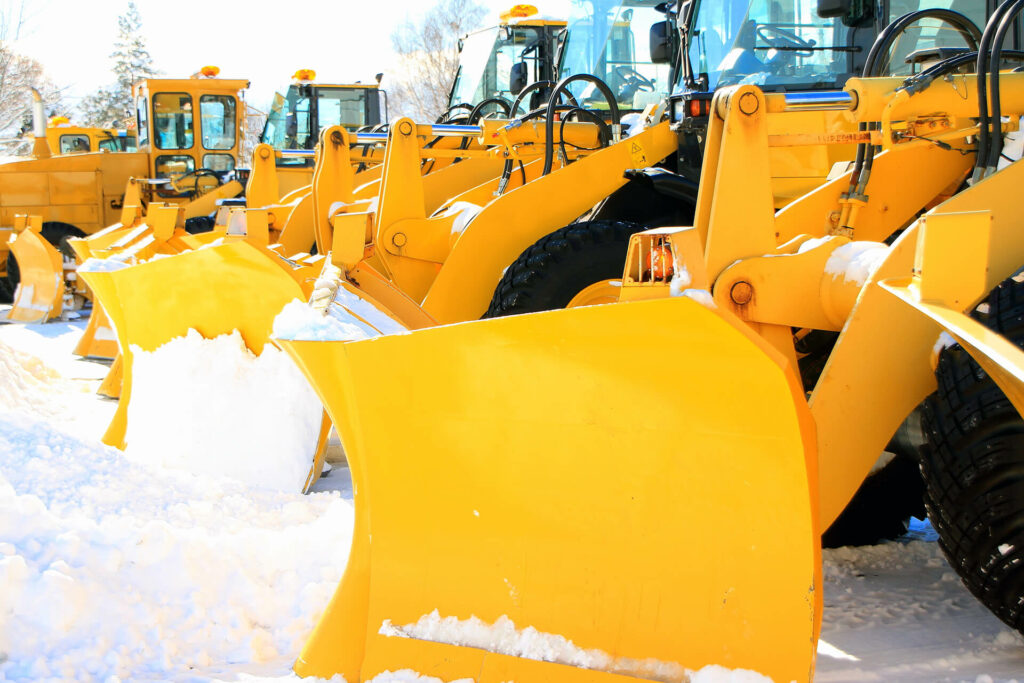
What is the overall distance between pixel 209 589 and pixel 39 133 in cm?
1266

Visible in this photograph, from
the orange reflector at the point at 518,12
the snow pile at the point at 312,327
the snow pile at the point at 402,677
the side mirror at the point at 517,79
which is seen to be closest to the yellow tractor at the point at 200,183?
the side mirror at the point at 517,79

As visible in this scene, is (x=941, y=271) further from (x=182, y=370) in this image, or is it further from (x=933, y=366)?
(x=182, y=370)

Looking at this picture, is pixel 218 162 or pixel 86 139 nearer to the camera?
pixel 218 162

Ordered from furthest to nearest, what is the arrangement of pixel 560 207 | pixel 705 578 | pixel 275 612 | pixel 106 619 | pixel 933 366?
1. pixel 560 207
2. pixel 275 612
3. pixel 106 619
4. pixel 933 366
5. pixel 705 578

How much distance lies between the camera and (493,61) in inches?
452

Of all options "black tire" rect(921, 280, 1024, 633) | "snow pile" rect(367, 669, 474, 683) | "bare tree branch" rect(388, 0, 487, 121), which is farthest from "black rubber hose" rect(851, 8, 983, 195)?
"bare tree branch" rect(388, 0, 487, 121)

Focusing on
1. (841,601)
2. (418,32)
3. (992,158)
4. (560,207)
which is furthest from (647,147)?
(418,32)

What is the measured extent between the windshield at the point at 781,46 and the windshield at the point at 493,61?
645 centimetres

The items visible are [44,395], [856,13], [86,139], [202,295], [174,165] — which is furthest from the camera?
[86,139]

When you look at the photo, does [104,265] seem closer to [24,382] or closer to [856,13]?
[24,382]

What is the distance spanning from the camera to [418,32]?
49344 millimetres

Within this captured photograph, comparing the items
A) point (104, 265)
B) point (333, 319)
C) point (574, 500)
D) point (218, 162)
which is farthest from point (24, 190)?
point (574, 500)

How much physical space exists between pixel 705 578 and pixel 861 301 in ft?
2.61

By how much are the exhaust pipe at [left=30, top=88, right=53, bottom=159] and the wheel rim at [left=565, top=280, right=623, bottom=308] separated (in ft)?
36.0
